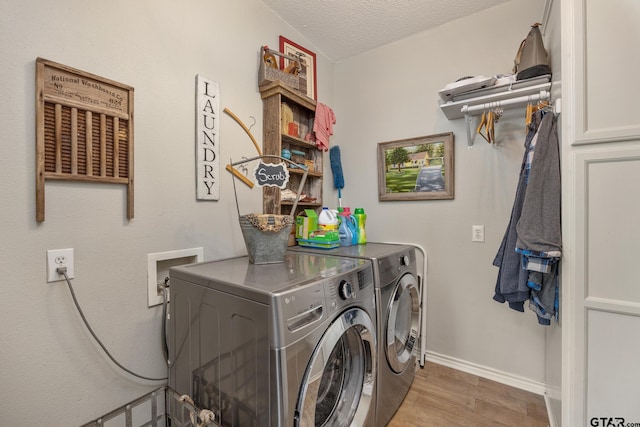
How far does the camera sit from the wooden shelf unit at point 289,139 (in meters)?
1.88

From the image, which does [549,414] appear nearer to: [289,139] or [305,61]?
[289,139]

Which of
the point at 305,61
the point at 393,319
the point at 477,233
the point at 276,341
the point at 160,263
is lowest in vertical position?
the point at 393,319

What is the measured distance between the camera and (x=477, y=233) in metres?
1.99

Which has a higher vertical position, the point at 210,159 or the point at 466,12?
the point at 466,12

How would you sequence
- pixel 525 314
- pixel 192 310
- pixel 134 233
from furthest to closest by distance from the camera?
pixel 525 314 < pixel 134 233 < pixel 192 310

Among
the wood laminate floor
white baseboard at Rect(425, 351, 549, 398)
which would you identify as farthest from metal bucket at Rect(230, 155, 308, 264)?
white baseboard at Rect(425, 351, 549, 398)

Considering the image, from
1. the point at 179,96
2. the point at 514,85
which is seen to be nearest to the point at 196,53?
the point at 179,96

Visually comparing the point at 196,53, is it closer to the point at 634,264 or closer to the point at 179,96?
the point at 179,96

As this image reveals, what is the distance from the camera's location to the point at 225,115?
5.56 feet

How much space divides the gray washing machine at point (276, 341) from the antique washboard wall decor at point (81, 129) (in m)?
0.54

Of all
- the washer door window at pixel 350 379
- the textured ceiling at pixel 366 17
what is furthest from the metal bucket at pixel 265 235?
the textured ceiling at pixel 366 17

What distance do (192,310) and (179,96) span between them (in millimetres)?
1086

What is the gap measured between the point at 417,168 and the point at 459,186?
1.11 ft

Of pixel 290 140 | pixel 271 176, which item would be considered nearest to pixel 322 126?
pixel 290 140
